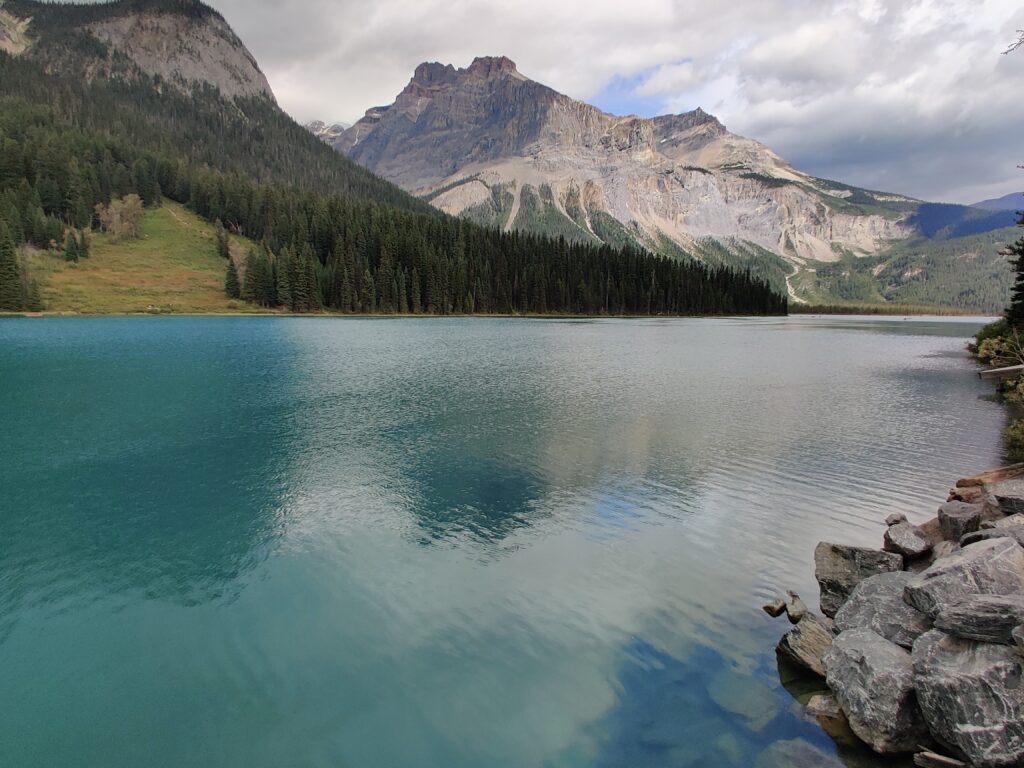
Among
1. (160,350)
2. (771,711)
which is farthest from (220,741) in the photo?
(160,350)

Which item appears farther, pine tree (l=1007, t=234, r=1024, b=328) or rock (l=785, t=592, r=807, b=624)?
pine tree (l=1007, t=234, r=1024, b=328)

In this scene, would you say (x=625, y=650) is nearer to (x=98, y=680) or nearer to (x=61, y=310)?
(x=98, y=680)

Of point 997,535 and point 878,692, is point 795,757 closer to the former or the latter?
point 878,692

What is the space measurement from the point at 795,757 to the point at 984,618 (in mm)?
4065

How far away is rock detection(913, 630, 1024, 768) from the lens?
347 inches

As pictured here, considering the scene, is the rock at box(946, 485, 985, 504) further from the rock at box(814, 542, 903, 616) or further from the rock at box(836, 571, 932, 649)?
the rock at box(836, 571, 932, 649)

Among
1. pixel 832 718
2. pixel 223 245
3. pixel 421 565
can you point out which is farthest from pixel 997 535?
pixel 223 245

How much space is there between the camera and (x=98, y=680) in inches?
470

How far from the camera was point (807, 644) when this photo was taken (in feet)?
40.9

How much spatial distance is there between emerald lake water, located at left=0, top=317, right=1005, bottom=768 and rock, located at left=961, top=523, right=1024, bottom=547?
3974 mm

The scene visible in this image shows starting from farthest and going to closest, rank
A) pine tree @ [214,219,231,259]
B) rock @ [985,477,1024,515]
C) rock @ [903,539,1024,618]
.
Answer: pine tree @ [214,219,231,259] → rock @ [985,477,1024,515] → rock @ [903,539,1024,618]

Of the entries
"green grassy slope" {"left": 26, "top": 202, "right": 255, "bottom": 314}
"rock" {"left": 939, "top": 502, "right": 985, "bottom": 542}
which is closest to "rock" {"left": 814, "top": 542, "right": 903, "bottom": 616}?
"rock" {"left": 939, "top": 502, "right": 985, "bottom": 542}

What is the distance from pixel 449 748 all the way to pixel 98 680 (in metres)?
7.72

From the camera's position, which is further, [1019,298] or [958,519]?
[1019,298]
